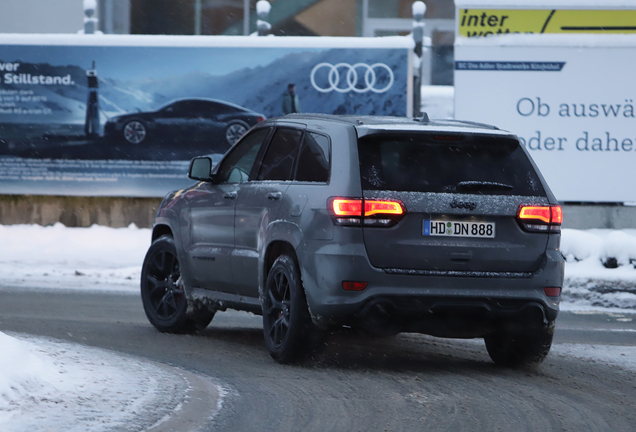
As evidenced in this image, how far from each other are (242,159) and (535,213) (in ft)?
8.37

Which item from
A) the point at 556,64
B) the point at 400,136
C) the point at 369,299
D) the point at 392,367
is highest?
the point at 556,64

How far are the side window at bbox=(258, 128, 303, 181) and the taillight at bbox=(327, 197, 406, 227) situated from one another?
88 cm

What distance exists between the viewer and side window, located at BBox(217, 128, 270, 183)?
26.5ft

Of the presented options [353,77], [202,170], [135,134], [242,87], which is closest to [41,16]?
[135,134]

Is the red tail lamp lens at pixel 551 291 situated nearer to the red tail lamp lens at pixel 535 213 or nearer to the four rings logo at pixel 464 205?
the red tail lamp lens at pixel 535 213

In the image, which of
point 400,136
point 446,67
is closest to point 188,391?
point 400,136

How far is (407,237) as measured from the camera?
6598mm

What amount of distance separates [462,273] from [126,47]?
12.6 meters

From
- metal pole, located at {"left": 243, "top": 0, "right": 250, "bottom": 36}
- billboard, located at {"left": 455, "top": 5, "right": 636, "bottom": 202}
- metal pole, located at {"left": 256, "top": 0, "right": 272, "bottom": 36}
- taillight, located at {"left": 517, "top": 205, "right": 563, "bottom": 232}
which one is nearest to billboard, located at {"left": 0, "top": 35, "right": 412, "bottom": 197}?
metal pole, located at {"left": 256, "top": 0, "right": 272, "bottom": 36}

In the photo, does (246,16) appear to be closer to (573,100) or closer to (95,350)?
(573,100)

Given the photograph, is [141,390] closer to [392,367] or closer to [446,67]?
[392,367]

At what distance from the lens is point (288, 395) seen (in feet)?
20.1

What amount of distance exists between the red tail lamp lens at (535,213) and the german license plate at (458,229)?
0.80 feet

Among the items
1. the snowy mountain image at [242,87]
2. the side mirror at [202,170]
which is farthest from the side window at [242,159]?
the snowy mountain image at [242,87]
